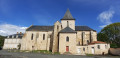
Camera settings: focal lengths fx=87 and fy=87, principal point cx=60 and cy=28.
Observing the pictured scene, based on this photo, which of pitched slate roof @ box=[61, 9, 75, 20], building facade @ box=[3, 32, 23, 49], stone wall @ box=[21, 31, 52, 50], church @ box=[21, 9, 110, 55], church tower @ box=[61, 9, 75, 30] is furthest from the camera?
building facade @ box=[3, 32, 23, 49]

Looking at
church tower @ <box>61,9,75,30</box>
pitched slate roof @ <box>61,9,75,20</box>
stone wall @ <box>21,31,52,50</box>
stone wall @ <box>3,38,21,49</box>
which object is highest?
pitched slate roof @ <box>61,9,75,20</box>

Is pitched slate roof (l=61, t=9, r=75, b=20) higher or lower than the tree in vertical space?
higher

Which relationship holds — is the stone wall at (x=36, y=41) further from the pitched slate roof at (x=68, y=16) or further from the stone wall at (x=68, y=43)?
the stone wall at (x=68, y=43)

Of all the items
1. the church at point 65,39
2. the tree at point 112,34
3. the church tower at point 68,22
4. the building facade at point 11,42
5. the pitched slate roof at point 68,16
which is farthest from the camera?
the building facade at point 11,42

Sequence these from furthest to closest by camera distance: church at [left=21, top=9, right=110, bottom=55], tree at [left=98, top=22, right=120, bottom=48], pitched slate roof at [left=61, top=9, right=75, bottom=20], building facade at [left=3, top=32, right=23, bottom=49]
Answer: building facade at [left=3, top=32, right=23, bottom=49] → tree at [left=98, top=22, right=120, bottom=48] → pitched slate roof at [left=61, top=9, right=75, bottom=20] → church at [left=21, top=9, right=110, bottom=55]

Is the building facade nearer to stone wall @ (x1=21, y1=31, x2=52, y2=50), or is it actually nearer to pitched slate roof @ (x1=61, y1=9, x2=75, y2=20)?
stone wall @ (x1=21, y1=31, x2=52, y2=50)

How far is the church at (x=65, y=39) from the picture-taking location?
74.1ft

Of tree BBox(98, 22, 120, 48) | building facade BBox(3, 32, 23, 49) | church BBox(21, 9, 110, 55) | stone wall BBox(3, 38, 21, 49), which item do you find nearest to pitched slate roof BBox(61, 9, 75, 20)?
church BBox(21, 9, 110, 55)

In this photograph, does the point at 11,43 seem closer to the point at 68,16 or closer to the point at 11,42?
the point at 11,42

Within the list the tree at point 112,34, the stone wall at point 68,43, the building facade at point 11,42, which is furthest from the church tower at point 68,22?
the building facade at point 11,42

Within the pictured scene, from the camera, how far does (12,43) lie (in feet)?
158

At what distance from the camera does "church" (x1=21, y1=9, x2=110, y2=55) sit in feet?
74.1

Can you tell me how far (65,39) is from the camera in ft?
74.7

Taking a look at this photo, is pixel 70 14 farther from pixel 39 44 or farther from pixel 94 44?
pixel 39 44
